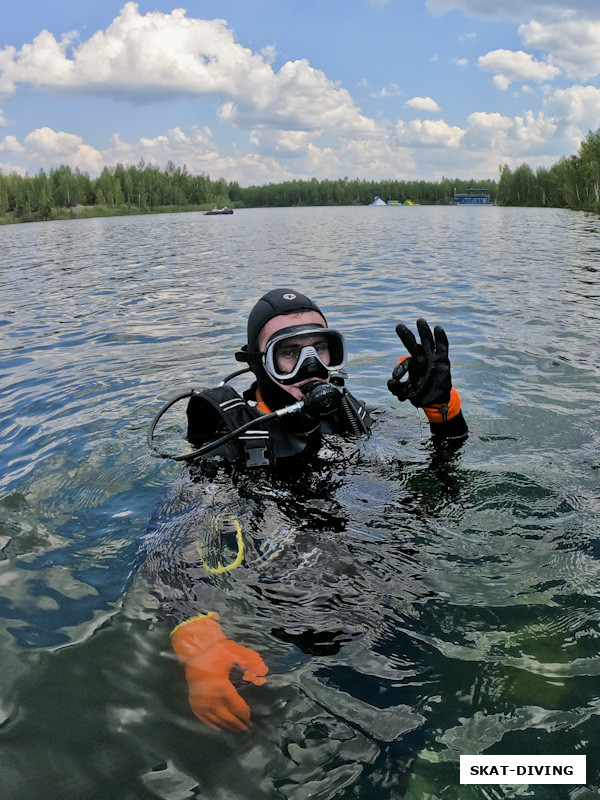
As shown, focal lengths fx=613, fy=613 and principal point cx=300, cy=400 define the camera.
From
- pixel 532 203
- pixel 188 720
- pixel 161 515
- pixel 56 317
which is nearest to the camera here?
pixel 188 720

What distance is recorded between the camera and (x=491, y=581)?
2609mm

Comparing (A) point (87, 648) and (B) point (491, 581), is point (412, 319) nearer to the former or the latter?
(B) point (491, 581)

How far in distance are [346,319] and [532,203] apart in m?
88.7

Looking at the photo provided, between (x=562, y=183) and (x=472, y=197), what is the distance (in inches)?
2825

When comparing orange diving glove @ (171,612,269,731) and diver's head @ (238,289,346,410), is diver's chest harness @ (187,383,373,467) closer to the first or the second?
diver's head @ (238,289,346,410)

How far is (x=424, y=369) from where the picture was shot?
3.23 m

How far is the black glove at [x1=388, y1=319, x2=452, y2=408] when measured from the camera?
3195 mm

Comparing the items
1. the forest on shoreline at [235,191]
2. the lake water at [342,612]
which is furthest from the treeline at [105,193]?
the lake water at [342,612]

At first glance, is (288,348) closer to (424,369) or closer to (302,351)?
(302,351)

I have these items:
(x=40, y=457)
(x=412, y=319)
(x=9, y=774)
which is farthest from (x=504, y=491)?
(x=412, y=319)

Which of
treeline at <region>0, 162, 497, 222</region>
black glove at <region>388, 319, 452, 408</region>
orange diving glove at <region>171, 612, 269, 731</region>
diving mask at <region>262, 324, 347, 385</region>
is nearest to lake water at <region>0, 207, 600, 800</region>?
orange diving glove at <region>171, 612, 269, 731</region>

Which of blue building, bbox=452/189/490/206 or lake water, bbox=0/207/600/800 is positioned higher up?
blue building, bbox=452/189/490/206

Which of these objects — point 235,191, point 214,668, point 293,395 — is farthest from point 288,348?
point 235,191

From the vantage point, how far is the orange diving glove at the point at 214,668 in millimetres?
2027
